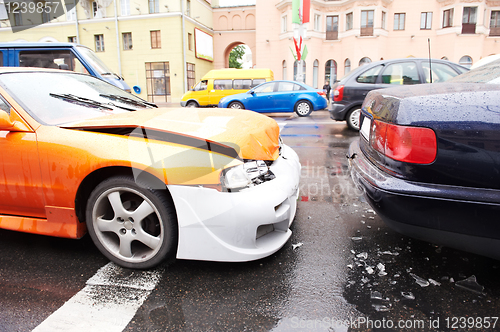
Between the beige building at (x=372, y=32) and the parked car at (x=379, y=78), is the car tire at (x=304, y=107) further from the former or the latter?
the beige building at (x=372, y=32)

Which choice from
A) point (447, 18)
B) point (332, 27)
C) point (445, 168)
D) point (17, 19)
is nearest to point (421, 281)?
point (445, 168)

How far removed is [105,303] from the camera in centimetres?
193

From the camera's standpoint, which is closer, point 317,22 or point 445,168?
point 445,168

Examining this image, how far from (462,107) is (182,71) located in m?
29.1

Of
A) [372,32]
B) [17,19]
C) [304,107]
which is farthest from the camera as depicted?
[17,19]

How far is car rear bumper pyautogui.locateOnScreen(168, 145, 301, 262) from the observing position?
78.4 inches

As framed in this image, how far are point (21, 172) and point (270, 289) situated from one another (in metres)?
1.87

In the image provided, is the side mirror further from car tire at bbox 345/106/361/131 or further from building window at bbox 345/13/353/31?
building window at bbox 345/13/353/31

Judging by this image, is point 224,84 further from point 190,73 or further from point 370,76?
point 190,73

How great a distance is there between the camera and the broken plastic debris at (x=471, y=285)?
2.00 meters

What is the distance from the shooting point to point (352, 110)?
8.18 m

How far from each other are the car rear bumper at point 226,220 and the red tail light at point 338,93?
21.2ft

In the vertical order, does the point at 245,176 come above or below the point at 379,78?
below

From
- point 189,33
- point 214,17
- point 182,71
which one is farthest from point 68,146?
point 214,17
